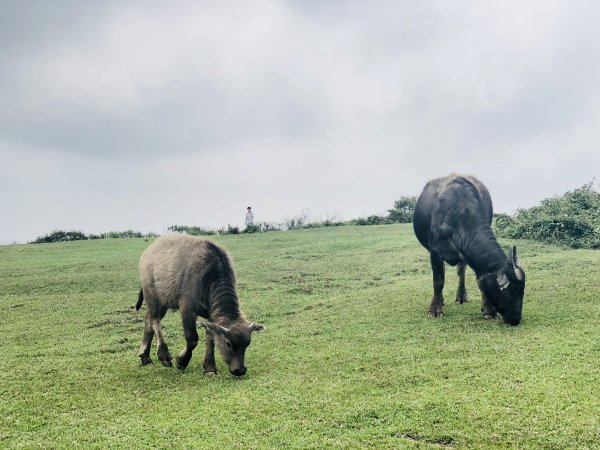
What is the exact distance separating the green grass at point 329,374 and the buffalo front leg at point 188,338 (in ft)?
0.61

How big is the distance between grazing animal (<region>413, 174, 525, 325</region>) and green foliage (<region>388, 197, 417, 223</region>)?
19.3 m

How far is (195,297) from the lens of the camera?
8.81 meters

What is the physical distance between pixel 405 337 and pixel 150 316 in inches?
176

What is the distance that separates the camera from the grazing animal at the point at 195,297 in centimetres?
816

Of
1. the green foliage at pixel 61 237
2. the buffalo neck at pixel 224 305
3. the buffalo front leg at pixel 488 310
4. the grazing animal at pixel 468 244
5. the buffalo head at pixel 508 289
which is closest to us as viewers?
the buffalo neck at pixel 224 305

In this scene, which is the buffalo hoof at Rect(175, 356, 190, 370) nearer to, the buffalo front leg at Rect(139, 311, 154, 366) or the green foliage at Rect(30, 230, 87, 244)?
the buffalo front leg at Rect(139, 311, 154, 366)

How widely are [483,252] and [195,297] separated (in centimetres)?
559

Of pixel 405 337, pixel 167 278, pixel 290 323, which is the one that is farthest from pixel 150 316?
pixel 405 337

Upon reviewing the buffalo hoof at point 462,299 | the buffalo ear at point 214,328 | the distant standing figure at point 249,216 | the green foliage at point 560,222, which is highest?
the distant standing figure at point 249,216

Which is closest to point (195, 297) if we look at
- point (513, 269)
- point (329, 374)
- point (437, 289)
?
point (329, 374)

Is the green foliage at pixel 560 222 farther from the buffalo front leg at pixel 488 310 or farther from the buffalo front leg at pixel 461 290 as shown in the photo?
the buffalo front leg at pixel 488 310

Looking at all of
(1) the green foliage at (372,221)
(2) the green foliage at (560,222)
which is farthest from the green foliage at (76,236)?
(2) the green foliage at (560,222)

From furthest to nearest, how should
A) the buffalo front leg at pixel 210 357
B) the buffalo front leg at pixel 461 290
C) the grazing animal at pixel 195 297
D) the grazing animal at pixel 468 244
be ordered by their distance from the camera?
the buffalo front leg at pixel 461 290 < the grazing animal at pixel 468 244 < the buffalo front leg at pixel 210 357 < the grazing animal at pixel 195 297

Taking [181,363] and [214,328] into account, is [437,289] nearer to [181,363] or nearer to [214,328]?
[214,328]
